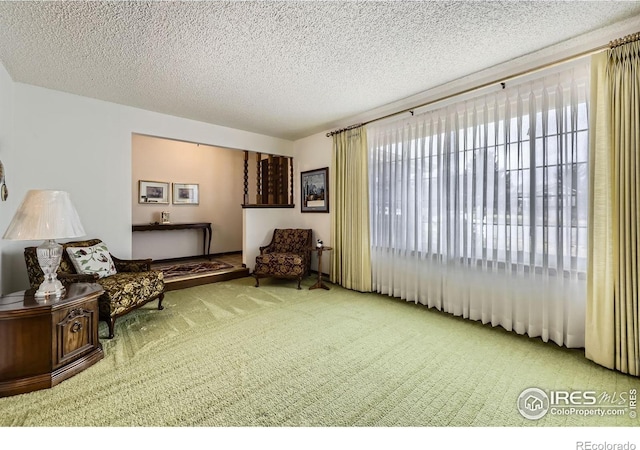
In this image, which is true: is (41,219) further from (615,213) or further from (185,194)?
(185,194)

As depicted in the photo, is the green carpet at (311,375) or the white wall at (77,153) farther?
the white wall at (77,153)

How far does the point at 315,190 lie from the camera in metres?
5.18

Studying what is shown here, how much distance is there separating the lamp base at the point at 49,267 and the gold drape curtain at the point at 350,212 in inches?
129

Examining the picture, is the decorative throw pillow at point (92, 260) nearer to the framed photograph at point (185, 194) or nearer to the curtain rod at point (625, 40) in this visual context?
the framed photograph at point (185, 194)

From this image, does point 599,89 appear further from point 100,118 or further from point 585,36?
point 100,118

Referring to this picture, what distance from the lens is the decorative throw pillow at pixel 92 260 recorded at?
298 centimetres

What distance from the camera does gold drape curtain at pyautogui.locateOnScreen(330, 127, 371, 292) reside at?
13.6ft

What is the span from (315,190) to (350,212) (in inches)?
43.2

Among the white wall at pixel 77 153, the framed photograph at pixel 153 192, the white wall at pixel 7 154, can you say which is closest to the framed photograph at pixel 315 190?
the white wall at pixel 77 153

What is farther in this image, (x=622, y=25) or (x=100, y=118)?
(x=100, y=118)

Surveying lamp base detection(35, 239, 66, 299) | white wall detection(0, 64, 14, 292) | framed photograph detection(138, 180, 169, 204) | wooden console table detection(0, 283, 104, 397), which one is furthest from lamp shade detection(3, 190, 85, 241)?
framed photograph detection(138, 180, 169, 204)

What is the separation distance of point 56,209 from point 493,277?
3.87m

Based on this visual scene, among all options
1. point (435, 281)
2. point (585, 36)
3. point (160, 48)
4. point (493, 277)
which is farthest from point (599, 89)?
point (160, 48)

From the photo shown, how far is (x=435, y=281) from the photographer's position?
3412 mm
